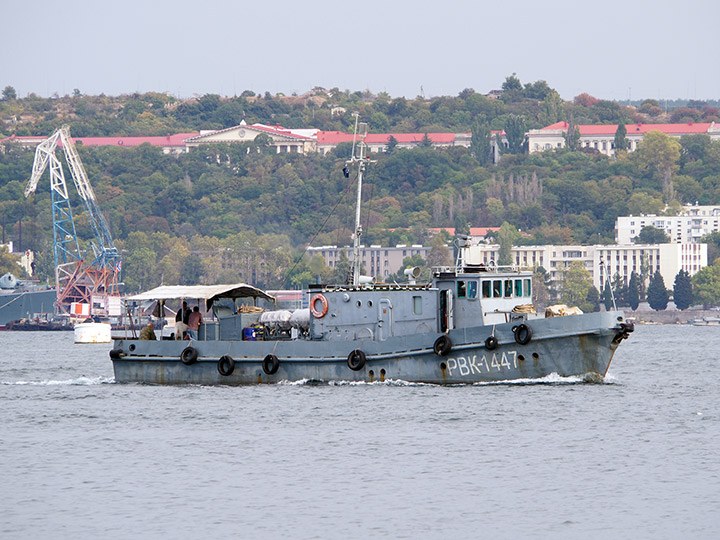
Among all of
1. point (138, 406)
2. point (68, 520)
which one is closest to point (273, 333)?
point (138, 406)

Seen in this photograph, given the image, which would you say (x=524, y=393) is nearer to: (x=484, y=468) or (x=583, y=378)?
(x=583, y=378)

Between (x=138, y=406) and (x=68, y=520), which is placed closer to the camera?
(x=68, y=520)

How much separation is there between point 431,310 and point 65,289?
143 metres

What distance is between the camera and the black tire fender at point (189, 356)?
48.2m

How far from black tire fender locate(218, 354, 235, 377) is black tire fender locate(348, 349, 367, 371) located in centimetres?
459

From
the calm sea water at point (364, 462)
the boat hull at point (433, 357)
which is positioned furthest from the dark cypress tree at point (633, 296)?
the boat hull at point (433, 357)

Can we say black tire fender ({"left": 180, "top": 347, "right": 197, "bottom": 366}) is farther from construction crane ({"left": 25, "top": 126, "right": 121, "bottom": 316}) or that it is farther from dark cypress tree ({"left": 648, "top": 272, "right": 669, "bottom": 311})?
dark cypress tree ({"left": 648, "top": 272, "right": 669, "bottom": 311})

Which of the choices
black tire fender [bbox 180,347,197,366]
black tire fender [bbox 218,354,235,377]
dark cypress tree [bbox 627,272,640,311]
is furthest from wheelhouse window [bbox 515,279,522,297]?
dark cypress tree [bbox 627,272,640,311]

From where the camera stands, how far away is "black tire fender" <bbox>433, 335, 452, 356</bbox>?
43375 mm

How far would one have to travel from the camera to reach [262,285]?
Result: 178500mm

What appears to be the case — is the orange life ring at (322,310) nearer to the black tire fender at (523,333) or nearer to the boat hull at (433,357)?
the boat hull at (433,357)

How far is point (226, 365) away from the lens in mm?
47688

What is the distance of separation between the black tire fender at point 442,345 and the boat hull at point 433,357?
0.16 metres

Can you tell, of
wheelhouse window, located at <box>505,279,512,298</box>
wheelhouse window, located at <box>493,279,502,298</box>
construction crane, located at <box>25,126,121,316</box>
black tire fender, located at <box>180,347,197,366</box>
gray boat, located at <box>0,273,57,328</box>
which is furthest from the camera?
construction crane, located at <box>25,126,121,316</box>
